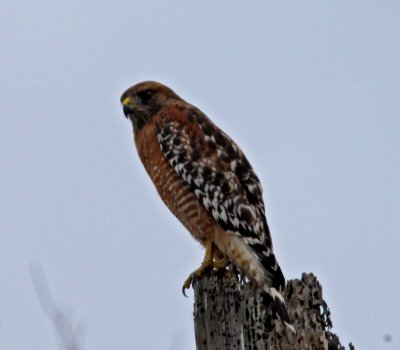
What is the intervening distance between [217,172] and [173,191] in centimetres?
40

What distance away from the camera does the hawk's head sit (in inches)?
344

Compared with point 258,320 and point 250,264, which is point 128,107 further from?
point 258,320

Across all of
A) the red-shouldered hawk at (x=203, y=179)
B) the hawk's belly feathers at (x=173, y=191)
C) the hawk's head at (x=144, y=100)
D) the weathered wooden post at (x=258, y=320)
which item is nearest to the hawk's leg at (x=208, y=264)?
the red-shouldered hawk at (x=203, y=179)

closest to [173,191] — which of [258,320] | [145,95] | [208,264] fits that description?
[208,264]

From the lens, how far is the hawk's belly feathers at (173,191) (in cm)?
782

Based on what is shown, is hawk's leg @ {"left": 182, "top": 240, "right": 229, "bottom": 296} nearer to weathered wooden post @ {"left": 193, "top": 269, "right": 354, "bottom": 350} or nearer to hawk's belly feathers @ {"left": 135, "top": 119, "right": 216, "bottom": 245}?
hawk's belly feathers @ {"left": 135, "top": 119, "right": 216, "bottom": 245}

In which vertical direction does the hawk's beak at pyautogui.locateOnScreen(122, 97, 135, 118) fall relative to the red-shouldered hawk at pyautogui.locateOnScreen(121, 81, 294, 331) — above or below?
above

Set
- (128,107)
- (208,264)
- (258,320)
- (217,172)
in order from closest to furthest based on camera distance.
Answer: (258,320) < (208,264) < (217,172) < (128,107)

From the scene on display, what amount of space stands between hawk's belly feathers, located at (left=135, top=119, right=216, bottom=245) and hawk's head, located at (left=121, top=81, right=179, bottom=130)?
0.70 feet

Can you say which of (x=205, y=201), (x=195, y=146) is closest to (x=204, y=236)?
(x=205, y=201)

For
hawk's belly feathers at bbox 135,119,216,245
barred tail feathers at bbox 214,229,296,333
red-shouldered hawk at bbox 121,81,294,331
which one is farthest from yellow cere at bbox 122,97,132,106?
barred tail feathers at bbox 214,229,296,333

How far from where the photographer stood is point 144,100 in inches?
348

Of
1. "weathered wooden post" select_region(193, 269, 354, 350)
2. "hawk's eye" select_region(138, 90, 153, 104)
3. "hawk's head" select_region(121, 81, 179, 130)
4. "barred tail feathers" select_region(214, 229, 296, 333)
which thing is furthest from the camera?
"hawk's eye" select_region(138, 90, 153, 104)

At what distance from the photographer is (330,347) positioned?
4.55 m
